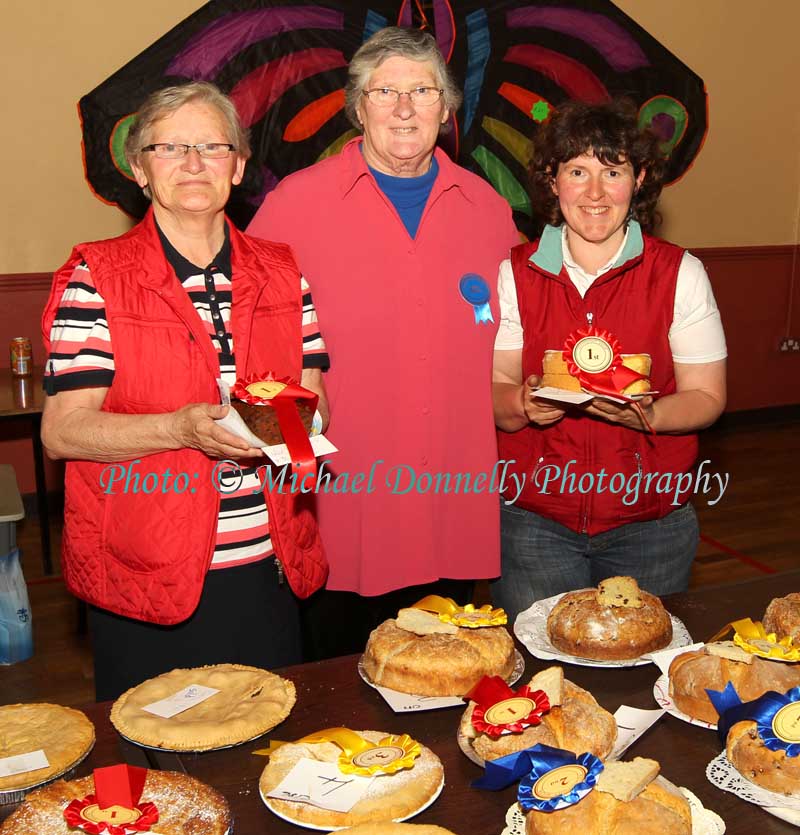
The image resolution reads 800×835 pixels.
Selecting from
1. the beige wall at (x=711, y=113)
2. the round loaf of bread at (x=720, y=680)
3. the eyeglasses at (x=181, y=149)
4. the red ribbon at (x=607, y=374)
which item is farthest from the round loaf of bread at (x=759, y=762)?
the beige wall at (x=711, y=113)

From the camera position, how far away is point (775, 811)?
49.5 inches

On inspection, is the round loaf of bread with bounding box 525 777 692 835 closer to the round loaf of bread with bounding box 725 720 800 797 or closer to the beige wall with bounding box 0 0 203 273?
the round loaf of bread with bounding box 725 720 800 797

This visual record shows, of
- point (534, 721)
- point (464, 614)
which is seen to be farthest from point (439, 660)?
point (534, 721)

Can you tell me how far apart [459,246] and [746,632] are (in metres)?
1.18

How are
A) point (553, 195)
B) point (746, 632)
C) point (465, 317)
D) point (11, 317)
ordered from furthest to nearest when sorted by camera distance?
1. point (11, 317)
2. point (465, 317)
3. point (553, 195)
4. point (746, 632)

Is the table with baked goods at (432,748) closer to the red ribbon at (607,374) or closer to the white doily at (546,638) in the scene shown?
the white doily at (546,638)

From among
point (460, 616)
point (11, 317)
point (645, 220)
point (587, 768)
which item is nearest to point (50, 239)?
point (11, 317)

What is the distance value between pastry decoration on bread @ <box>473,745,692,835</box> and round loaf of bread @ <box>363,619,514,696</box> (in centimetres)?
30

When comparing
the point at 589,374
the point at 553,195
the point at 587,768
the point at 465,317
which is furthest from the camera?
the point at 465,317

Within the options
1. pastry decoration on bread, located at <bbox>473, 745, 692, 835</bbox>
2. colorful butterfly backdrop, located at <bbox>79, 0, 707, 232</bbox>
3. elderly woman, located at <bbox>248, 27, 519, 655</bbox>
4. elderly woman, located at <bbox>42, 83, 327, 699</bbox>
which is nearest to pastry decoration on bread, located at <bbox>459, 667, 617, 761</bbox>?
pastry decoration on bread, located at <bbox>473, 745, 692, 835</bbox>

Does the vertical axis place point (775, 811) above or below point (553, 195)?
below

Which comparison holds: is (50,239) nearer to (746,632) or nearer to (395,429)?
(395,429)

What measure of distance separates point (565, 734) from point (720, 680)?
28 cm

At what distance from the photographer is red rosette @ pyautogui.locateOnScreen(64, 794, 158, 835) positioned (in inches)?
46.1
